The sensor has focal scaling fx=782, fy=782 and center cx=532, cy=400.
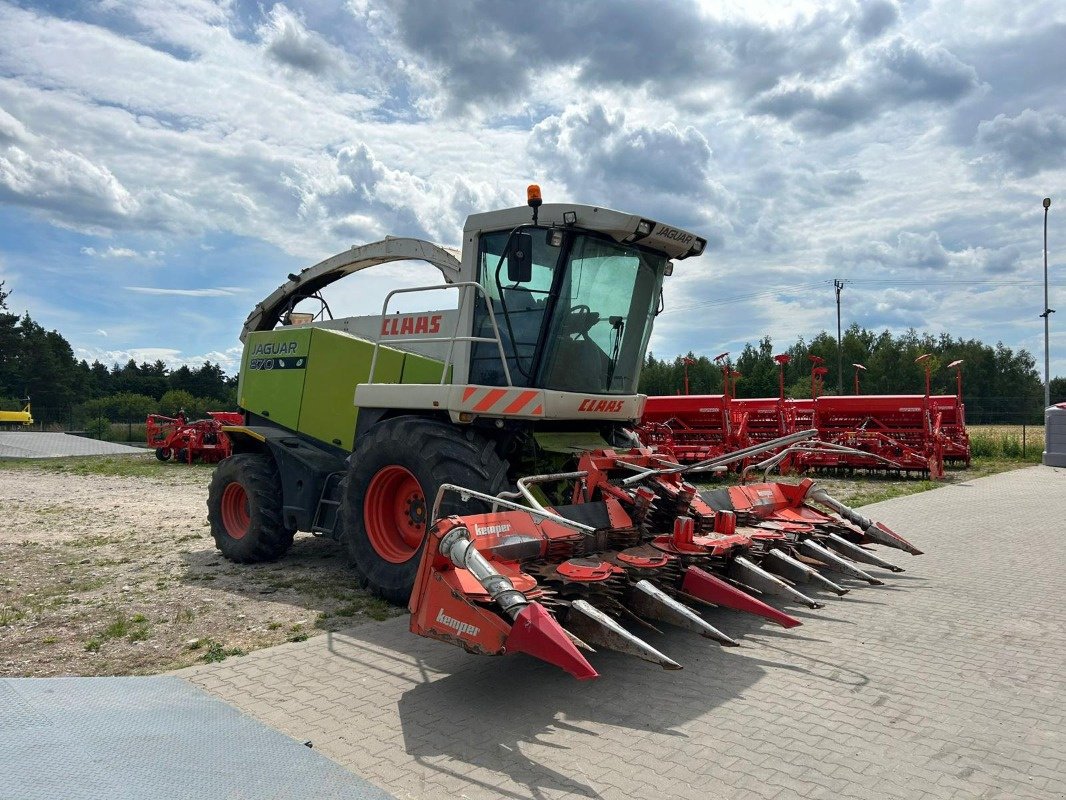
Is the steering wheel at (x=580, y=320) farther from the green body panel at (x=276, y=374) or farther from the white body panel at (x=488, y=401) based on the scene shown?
the green body panel at (x=276, y=374)

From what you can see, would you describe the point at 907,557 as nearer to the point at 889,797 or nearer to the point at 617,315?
the point at 617,315

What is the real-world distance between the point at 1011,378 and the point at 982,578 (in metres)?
54.4

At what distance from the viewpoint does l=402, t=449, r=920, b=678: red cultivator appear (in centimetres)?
384

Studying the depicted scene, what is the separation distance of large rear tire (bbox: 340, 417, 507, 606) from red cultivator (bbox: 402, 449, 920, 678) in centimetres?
49

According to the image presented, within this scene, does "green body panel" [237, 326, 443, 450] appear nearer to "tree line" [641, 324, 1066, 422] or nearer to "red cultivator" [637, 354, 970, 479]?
"red cultivator" [637, 354, 970, 479]

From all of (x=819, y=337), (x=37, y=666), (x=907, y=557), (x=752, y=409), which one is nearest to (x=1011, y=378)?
(x=819, y=337)

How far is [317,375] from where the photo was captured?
25.2 ft

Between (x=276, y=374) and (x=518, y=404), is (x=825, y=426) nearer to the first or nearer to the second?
(x=276, y=374)

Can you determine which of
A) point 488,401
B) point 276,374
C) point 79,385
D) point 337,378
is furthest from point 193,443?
point 79,385

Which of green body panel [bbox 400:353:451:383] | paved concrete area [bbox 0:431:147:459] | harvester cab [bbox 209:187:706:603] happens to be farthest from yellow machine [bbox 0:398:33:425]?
green body panel [bbox 400:353:451:383]

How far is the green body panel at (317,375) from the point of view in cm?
704

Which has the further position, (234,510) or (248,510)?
(234,510)

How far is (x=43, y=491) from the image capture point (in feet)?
46.2

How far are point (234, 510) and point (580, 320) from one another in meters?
4.25
